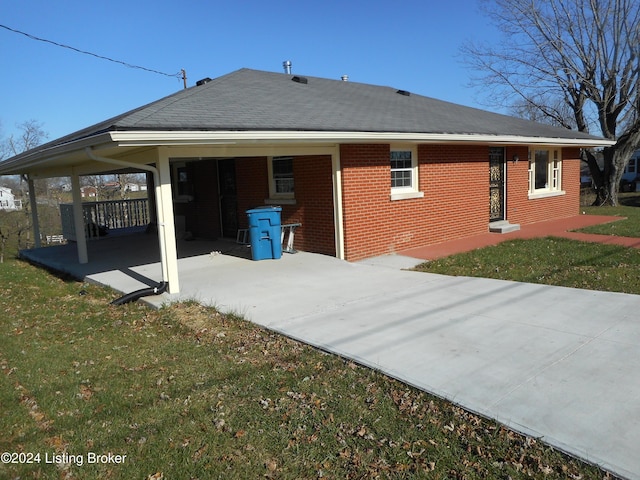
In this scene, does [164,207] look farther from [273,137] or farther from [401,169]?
[401,169]

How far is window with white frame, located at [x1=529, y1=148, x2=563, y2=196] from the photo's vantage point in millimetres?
15328

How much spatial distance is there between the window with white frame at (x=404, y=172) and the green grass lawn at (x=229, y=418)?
605cm

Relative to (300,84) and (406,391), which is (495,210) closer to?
(300,84)

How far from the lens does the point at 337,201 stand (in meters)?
9.67

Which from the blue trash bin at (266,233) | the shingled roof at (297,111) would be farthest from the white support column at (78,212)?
the blue trash bin at (266,233)

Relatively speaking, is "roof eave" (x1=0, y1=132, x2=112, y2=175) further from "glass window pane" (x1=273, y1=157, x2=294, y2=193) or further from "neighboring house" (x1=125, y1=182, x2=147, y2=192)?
"neighboring house" (x1=125, y1=182, x2=147, y2=192)

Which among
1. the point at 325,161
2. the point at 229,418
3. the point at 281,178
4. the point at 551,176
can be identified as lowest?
the point at 229,418

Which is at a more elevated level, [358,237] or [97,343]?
[358,237]

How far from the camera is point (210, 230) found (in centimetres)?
1420

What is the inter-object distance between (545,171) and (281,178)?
9.53 meters

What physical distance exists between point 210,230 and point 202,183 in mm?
1391

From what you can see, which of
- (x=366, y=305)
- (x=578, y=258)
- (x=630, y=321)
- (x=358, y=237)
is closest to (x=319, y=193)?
(x=358, y=237)

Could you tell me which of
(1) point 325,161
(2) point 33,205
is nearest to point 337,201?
(1) point 325,161

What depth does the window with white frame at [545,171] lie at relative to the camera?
15.3 metres
